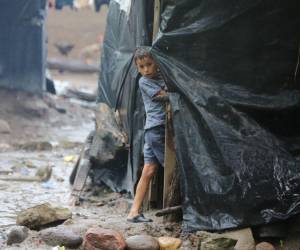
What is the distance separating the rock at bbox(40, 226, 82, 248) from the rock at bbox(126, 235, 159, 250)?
397mm

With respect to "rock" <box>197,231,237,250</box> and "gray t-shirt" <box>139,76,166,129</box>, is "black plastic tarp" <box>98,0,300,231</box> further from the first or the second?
"gray t-shirt" <box>139,76,166,129</box>

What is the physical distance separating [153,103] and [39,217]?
1265 millimetres

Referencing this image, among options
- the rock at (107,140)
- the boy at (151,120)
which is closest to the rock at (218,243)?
the boy at (151,120)

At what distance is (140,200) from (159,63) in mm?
1178

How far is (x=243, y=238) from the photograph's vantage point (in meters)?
4.24

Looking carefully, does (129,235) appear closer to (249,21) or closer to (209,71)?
(209,71)

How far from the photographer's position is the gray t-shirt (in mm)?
4891

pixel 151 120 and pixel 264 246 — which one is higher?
pixel 151 120

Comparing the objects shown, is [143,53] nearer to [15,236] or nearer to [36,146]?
[15,236]

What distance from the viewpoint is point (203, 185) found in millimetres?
4434

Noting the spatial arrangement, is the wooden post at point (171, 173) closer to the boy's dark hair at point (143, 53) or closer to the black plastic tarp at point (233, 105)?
the black plastic tarp at point (233, 105)

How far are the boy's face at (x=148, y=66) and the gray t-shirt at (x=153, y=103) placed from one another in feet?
0.14

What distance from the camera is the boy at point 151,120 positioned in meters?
4.87

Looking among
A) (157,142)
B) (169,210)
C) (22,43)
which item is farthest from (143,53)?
(22,43)
